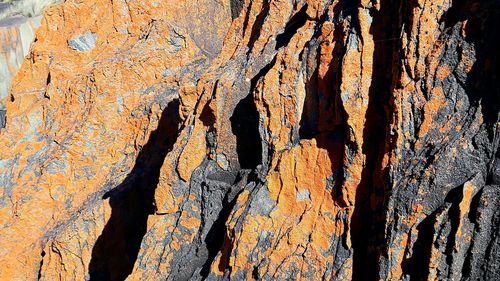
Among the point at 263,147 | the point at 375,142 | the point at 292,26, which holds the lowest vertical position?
the point at 375,142

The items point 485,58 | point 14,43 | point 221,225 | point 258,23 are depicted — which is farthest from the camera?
point 14,43

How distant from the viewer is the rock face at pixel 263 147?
6.63 metres

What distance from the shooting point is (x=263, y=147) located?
9094 millimetres

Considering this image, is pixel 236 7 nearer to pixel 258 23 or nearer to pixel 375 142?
pixel 258 23

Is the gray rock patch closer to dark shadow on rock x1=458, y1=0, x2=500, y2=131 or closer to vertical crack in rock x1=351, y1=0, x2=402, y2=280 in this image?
vertical crack in rock x1=351, y1=0, x2=402, y2=280

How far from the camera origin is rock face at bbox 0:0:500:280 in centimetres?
663

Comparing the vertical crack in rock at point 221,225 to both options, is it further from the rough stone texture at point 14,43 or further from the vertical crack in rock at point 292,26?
the rough stone texture at point 14,43

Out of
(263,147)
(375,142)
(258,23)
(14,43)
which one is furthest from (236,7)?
(375,142)

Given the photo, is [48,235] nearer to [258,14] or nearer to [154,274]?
[154,274]

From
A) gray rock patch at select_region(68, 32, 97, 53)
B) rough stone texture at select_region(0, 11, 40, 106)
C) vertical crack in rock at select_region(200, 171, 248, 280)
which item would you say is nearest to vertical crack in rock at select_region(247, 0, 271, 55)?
vertical crack in rock at select_region(200, 171, 248, 280)

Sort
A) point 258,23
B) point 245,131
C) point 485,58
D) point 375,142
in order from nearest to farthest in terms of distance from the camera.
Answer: point 485,58
point 375,142
point 245,131
point 258,23

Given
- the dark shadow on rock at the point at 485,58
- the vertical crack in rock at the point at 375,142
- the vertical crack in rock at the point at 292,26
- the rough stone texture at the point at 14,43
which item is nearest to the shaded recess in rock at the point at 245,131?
the vertical crack in rock at the point at 292,26

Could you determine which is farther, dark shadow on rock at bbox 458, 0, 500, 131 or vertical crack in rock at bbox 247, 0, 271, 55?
vertical crack in rock at bbox 247, 0, 271, 55

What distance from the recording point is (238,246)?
27.8 ft
